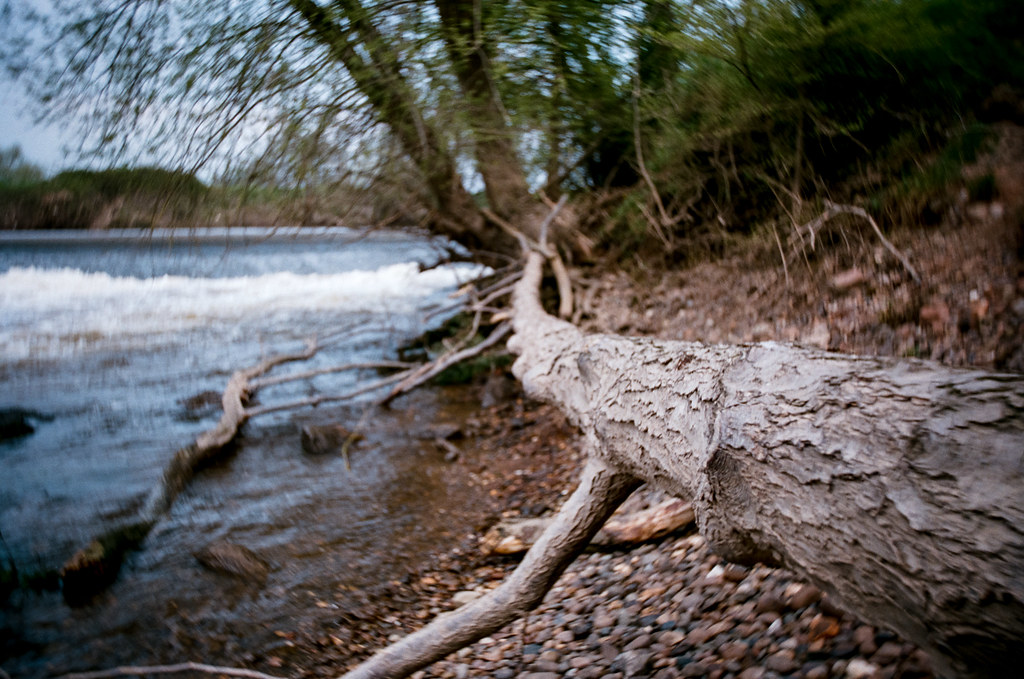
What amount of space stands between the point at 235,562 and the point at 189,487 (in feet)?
4.40

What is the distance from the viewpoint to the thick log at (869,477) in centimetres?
93

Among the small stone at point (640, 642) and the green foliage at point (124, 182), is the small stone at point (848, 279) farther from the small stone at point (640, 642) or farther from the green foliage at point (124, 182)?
the green foliage at point (124, 182)

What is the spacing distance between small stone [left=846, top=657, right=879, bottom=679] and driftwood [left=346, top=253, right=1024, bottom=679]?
0.81ft

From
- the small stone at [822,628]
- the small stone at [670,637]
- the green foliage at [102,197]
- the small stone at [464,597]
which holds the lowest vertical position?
the small stone at [464,597]

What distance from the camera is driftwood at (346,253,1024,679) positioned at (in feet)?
3.07

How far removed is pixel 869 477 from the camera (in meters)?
1.09

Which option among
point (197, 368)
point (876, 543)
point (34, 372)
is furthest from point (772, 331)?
point (34, 372)

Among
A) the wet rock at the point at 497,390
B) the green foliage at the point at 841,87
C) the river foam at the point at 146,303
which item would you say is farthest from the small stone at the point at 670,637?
the river foam at the point at 146,303

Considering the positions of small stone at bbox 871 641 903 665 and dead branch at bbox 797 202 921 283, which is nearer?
small stone at bbox 871 641 903 665

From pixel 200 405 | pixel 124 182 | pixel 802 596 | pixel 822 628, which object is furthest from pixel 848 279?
pixel 200 405

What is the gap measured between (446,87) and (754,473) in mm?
3807

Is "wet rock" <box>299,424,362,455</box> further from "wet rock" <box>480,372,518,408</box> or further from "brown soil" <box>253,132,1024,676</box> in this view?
"wet rock" <box>480,372,518,408</box>

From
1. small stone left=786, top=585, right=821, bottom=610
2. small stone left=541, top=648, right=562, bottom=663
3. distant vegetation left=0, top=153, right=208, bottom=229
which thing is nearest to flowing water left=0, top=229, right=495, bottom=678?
distant vegetation left=0, top=153, right=208, bottom=229

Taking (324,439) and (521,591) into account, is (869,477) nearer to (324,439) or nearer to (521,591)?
(521,591)
